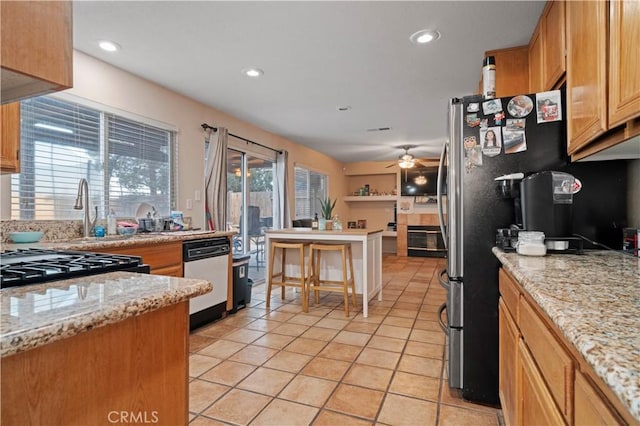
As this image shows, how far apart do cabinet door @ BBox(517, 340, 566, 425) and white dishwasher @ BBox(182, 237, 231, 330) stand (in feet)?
7.92

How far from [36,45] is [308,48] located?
2179mm

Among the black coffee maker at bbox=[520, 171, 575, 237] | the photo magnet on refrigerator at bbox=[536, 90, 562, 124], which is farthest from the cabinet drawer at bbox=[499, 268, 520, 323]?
the photo magnet on refrigerator at bbox=[536, 90, 562, 124]

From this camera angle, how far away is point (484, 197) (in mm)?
1810

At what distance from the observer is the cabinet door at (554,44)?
5.69 feet

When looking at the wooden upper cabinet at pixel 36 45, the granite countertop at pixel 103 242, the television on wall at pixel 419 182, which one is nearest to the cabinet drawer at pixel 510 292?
the wooden upper cabinet at pixel 36 45

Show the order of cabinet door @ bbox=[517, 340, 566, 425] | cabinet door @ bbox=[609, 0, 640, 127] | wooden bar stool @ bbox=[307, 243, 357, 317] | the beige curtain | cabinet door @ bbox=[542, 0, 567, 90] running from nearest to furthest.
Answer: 1. cabinet door @ bbox=[517, 340, 566, 425]
2. cabinet door @ bbox=[609, 0, 640, 127]
3. cabinet door @ bbox=[542, 0, 567, 90]
4. wooden bar stool @ bbox=[307, 243, 357, 317]
5. the beige curtain

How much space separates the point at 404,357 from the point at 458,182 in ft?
4.44

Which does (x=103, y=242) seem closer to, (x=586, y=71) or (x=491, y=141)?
(x=491, y=141)

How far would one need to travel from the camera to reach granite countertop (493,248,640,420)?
488 mm

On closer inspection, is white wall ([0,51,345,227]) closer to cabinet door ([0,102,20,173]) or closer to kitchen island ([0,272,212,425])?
cabinet door ([0,102,20,173])

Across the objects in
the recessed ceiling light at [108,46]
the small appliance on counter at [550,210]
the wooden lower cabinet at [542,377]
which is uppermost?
the recessed ceiling light at [108,46]

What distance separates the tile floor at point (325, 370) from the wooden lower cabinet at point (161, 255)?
63 cm

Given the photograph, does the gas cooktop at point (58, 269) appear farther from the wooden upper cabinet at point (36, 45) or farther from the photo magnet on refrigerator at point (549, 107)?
the photo magnet on refrigerator at point (549, 107)

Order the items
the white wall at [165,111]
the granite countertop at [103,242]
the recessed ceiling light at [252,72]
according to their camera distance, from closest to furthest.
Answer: the granite countertop at [103,242], the white wall at [165,111], the recessed ceiling light at [252,72]
